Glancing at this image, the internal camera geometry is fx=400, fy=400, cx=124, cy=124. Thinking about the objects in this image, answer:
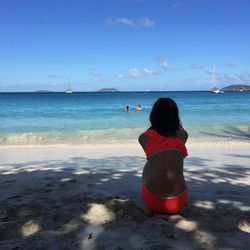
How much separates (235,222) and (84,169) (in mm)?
4209

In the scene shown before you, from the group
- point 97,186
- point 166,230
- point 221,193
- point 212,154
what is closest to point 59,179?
point 97,186

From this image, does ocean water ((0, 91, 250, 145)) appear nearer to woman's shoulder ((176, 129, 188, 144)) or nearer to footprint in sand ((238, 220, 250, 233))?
woman's shoulder ((176, 129, 188, 144))

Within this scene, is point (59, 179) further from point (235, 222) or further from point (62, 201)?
point (235, 222)

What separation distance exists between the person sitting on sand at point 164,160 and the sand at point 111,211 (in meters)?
0.16

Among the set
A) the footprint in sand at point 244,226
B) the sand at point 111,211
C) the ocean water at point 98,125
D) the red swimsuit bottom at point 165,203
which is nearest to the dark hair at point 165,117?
the red swimsuit bottom at point 165,203

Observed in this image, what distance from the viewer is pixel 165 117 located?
4207 mm

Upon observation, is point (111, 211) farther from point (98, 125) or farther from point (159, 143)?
point (98, 125)

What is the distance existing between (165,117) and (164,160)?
0.45 m

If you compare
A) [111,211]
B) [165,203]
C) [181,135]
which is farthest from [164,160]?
[111,211]

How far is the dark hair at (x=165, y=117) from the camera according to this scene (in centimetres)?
418

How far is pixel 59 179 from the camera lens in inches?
258

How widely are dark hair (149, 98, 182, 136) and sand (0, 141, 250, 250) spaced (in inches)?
35.1

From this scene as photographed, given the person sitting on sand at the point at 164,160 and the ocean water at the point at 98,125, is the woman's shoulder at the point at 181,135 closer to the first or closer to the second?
the person sitting on sand at the point at 164,160

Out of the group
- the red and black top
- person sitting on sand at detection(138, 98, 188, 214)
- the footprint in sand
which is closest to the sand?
the footprint in sand
